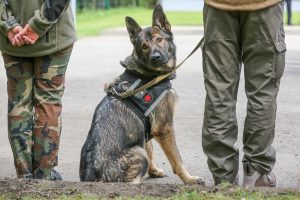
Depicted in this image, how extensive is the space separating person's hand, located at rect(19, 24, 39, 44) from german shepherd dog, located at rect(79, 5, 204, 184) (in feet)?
2.54

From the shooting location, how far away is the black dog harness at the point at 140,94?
561 centimetres

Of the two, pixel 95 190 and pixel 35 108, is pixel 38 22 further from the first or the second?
pixel 95 190

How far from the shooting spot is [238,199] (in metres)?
4.23

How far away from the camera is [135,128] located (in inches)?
219

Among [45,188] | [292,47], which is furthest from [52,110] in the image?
[292,47]

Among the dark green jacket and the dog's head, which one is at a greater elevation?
the dark green jacket

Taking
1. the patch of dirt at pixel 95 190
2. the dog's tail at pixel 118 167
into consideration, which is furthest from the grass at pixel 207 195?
the dog's tail at pixel 118 167

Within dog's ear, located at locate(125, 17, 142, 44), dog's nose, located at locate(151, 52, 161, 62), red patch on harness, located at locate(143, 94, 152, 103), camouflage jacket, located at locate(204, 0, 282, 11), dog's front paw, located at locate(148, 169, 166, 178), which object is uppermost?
camouflage jacket, located at locate(204, 0, 282, 11)

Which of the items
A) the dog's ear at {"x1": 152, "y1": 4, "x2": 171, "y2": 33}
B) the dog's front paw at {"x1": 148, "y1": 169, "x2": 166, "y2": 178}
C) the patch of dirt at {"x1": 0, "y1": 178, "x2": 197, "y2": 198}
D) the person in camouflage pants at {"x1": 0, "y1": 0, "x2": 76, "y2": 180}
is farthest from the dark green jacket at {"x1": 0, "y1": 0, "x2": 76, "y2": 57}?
the dog's front paw at {"x1": 148, "y1": 169, "x2": 166, "y2": 178}

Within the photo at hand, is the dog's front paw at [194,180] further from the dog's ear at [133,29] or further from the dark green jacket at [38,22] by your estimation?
the dark green jacket at [38,22]

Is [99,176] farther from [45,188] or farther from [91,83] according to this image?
[91,83]

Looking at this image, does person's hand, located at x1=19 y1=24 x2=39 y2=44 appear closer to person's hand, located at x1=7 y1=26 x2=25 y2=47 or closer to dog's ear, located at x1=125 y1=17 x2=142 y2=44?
person's hand, located at x1=7 y1=26 x2=25 y2=47

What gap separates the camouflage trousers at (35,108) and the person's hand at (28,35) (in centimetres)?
18

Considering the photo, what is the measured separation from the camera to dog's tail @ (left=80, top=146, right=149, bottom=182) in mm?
5258
